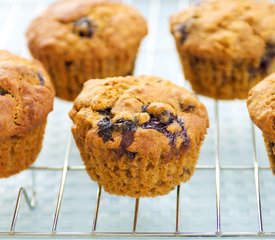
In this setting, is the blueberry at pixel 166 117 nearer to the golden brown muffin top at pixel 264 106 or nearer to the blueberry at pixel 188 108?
the blueberry at pixel 188 108

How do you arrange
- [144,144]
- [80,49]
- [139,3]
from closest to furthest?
[144,144]
[80,49]
[139,3]

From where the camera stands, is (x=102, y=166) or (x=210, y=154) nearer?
(x=102, y=166)

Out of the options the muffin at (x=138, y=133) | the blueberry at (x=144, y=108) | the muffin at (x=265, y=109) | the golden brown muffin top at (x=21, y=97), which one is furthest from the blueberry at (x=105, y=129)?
the muffin at (x=265, y=109)

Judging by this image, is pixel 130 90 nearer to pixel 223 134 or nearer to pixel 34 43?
pixel 34 43

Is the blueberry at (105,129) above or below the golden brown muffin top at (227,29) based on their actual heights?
above

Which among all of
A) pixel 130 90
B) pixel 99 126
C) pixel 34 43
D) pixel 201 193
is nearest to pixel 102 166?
pixel 99 126

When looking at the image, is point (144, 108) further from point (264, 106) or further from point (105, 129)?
point (264, 106)

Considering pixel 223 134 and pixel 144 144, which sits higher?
pixel 144 144

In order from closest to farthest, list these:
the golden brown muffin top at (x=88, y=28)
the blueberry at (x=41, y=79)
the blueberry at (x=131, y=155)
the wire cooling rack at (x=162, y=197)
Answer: the blueberry at (x=131, y=155)
the blueberry at (x=41, y=79)
the wire cooling rack at (x=162, y=197)
the golden brown muffin top at (x=88, y=28)
